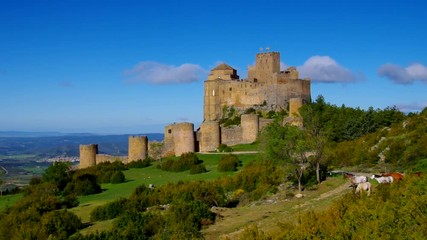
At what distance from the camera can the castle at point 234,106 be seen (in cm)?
4950

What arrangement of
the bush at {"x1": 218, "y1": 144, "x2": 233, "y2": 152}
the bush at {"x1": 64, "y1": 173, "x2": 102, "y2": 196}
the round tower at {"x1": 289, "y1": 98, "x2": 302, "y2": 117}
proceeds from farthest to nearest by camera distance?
1. the round tower at {"x1": 289, "y1": 98, "x2": 302, "y2": 117}
2. the bush at {"x1": 218, "y1": 144, "x2": 233, "y2": 152}
3. the bush at {"x1": 64, "y1": 173, "x2": 102, "y2": 196}

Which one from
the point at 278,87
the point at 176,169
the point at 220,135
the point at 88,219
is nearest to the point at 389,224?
the point at 88,219

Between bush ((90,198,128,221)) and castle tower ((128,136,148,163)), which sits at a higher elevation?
castle tower ((128,136,148,163))

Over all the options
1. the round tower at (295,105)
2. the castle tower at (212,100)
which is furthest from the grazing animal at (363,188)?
the castle tower at (212,100)

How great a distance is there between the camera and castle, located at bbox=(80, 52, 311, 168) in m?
49.5

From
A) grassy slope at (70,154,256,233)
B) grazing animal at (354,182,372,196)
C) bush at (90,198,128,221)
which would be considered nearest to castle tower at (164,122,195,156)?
grassy slope at (70,154,256,233)

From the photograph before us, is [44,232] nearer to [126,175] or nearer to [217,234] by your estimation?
[217,234]

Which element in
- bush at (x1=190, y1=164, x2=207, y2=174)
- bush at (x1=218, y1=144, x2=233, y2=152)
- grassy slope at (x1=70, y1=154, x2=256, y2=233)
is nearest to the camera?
grassy slope at (x1=70, y1=154, x2=256, y2=233)

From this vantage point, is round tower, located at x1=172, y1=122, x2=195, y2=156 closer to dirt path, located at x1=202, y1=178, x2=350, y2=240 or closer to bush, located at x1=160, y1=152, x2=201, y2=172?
bush, located at x1=160, y1=152, x2=201, y2=172

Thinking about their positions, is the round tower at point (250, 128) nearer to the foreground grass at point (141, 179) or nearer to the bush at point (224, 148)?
the bush at point (224, 148)

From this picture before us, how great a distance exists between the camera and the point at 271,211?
1911cm

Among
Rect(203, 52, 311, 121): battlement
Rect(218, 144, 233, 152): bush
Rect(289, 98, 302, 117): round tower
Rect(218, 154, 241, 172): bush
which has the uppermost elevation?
Rect(203, 52, 311, 121): battlement

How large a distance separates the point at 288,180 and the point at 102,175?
17.0m

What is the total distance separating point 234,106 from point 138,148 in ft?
51.3
